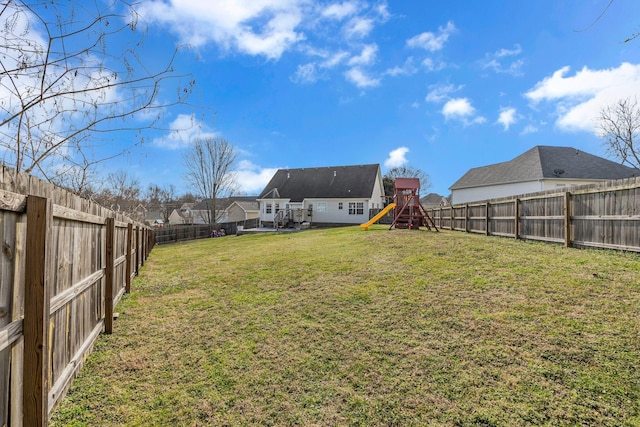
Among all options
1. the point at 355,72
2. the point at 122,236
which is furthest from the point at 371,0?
the point at 122,236

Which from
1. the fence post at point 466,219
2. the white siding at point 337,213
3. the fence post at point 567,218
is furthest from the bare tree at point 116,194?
the white siding at point 337,213

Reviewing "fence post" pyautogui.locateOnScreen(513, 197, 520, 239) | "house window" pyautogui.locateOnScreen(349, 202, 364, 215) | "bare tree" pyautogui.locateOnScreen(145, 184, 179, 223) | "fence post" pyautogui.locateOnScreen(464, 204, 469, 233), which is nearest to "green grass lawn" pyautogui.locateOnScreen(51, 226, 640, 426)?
"fence post" pyautogui.locateOnScreen(513, 197, 520, 239)

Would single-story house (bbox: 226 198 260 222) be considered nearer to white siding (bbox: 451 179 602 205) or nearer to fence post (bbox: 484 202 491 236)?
white siding (bbox: 451 179 602 205)

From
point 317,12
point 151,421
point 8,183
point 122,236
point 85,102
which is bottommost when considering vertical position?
point 151,421

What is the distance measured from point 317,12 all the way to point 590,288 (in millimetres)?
7141

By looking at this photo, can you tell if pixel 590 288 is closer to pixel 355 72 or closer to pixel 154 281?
pixel 154 281

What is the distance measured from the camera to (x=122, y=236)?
232 inches

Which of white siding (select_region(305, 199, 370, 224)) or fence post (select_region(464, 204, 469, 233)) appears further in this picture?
Answer: white siding (select_region(305, 199, 370, 224))

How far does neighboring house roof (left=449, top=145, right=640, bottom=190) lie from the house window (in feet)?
40.2

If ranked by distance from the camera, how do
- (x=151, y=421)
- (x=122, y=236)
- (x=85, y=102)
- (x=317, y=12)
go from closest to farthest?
(x=85, y=102) < (x=151, y=421) < (x=122, y=236) < (x=317, y=12)

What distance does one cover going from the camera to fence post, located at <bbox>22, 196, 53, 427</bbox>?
1833 millimetres

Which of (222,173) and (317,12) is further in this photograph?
(222,173)

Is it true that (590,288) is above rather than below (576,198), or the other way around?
below

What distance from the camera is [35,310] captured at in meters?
1.86
